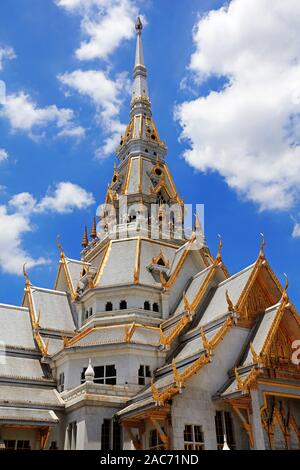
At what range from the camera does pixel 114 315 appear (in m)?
32.7

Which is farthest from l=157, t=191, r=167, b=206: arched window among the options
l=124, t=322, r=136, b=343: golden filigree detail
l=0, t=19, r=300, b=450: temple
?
l=124, t=322, r=136, b=343: golden filigree detail

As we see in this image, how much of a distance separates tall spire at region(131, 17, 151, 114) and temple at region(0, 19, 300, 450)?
43.6 feet

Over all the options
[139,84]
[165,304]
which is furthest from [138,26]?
[165,304]

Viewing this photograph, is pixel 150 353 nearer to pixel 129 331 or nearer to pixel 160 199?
pixel 129 331

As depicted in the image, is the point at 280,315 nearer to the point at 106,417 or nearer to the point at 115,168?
the point at 106,417

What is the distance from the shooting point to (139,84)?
5250 cm

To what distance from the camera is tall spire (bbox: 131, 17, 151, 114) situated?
50.3 meters

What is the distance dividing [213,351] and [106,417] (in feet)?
19.5

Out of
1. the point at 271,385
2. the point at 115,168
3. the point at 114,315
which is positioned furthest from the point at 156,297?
the point at 115,168

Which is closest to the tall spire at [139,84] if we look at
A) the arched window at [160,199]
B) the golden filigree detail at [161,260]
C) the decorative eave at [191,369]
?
the arched window at [160,199]

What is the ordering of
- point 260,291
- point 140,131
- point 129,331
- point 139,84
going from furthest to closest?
point 139,84 → point 140,131 → point 129,331 → point 260,291

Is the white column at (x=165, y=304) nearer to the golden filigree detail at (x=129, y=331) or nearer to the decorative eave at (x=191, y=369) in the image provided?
the golden filigree detail at (x=129, y=331)

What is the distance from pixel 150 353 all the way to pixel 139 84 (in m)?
31.8

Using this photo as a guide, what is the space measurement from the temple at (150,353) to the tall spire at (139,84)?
1329 cm
